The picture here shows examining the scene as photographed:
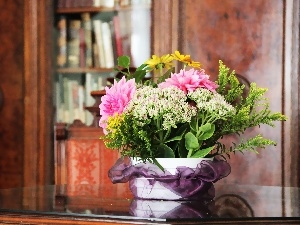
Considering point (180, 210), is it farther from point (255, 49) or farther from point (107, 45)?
point (107, 45)

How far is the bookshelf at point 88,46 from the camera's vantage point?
348cm

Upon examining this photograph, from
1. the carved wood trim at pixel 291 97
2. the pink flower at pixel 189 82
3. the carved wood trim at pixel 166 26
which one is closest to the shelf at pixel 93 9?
the carved wood trim at pixel 166 26

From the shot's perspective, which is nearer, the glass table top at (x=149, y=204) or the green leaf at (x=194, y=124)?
the glass table top at (x=149, y=204)

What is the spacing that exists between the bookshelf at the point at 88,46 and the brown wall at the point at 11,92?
0.20 m

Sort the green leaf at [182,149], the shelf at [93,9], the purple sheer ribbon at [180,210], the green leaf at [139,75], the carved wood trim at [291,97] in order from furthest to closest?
1. the shelf at [93,9]
2. the carved wood trim at [291,97]
3. the green leaf at [139,75]
4. the green leaf at [182,149]
5. the purple sheer ribbon at [180,210]

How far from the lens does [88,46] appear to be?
141 inches

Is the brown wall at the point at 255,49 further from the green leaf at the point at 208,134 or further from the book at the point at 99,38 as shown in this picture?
the green leaf at the point at 208,134

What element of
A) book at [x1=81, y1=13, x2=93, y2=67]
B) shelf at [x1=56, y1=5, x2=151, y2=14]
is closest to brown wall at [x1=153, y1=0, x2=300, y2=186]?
shelf at [x1=56, y1=5, x2=151, y2=14]

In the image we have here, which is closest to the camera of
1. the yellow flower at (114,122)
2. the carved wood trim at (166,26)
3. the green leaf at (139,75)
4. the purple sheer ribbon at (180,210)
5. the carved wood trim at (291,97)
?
the purple sheer ribbon at (180,210)

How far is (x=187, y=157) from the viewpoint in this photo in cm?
175

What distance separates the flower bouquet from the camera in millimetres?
1665

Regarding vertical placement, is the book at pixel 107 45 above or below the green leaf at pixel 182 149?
above

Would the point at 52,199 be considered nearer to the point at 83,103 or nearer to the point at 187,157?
the point at 187,157

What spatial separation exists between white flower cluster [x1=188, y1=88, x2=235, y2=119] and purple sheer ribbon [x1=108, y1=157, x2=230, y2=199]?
13 cm
